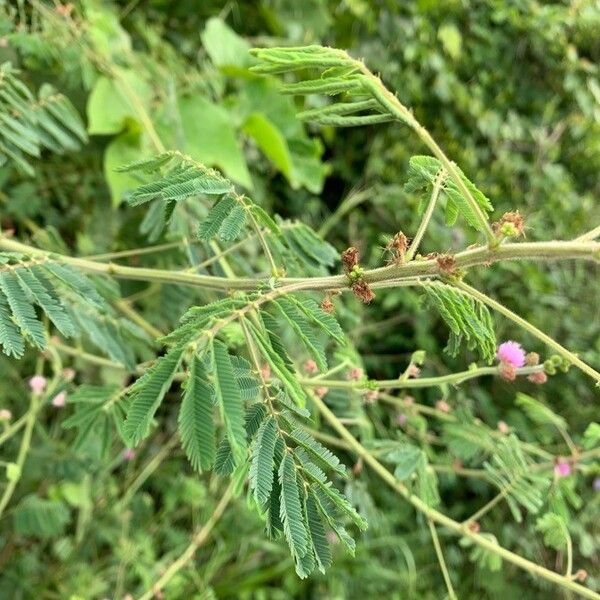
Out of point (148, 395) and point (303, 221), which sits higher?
point (148, 395)

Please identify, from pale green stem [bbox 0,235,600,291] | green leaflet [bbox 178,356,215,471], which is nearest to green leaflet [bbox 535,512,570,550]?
pale green stem [bbox 0,235,600,291]

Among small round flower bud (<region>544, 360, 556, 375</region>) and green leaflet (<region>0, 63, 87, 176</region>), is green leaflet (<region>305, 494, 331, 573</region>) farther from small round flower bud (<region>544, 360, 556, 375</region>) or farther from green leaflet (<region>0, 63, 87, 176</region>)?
green leaflet (<region>0, 63, 87, 176</region>)

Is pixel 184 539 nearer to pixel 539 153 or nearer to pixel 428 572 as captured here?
pixel 428 572

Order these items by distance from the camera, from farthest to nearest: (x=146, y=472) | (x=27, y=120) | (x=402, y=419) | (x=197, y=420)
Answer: (x=146, y=472) → (x=402, y=419) → (x=27, y=120) → (x=197, y=420)

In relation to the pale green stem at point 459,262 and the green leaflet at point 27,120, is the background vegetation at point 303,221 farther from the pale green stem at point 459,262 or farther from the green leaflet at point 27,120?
the pale green stem at point 459,262

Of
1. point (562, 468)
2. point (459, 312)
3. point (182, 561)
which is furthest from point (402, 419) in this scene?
point (459, 312)

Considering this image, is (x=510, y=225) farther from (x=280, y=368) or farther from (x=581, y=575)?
(x=581, y=575)
